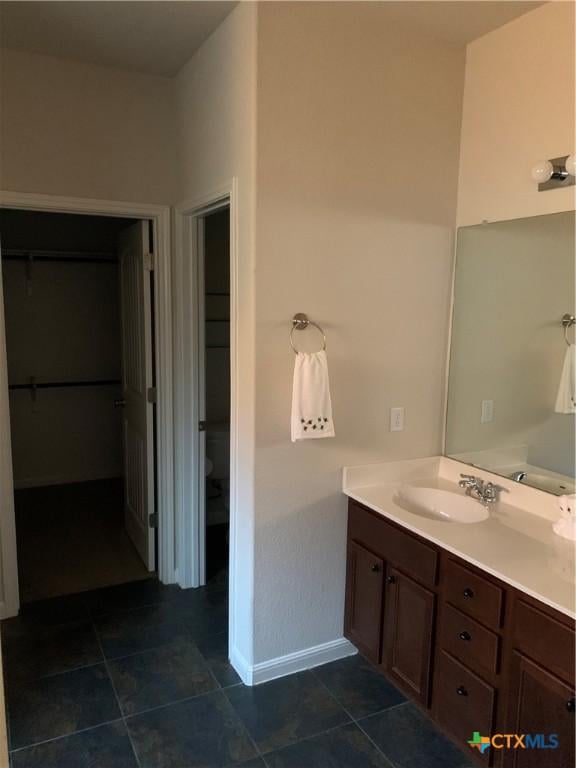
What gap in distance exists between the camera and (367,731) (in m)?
2.21

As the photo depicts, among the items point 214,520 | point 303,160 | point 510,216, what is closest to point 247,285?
point 303,160

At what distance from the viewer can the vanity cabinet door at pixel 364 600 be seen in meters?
2.37

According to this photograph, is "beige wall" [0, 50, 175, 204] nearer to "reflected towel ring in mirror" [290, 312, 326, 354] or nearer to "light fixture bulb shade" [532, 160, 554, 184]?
"reflected towel ring in mirror" [290, 312, 326, 354]

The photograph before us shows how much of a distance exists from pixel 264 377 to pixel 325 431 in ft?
1.07

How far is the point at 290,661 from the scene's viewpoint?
99.1 inches

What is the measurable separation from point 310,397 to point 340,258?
579 millimetres

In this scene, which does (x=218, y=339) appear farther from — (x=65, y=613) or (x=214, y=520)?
(x=65, y=613)

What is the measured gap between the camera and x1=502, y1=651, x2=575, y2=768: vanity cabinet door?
5.18 feet

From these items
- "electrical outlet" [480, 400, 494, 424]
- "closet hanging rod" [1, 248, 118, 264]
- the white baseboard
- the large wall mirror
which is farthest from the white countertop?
"closet hanging rod" [1, 248, 118, 264]

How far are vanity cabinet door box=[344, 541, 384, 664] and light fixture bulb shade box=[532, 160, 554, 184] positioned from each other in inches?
61.0

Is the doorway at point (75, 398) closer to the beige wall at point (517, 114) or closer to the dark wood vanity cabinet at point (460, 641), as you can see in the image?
the dark wood vanity cabinet at point (460, 641)

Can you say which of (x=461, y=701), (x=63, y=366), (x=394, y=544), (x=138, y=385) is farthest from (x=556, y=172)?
(x=63, y=366)

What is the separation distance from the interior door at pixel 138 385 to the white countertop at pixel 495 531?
1.30 metres

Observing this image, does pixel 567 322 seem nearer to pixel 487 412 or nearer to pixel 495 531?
pixel 487 412
